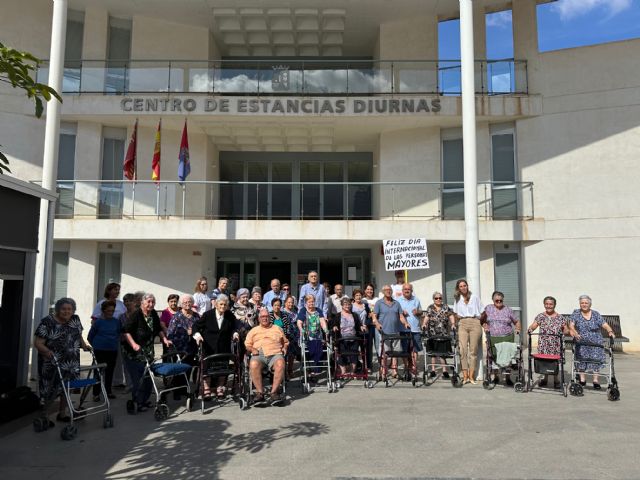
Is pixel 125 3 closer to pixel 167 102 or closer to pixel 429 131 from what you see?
pixel 167 102

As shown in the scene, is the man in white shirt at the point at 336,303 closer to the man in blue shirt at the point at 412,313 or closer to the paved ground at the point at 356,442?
the man in blue shirt at the point at 412,313

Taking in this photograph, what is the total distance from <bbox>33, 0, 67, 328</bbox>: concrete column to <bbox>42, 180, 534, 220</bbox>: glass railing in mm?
3885

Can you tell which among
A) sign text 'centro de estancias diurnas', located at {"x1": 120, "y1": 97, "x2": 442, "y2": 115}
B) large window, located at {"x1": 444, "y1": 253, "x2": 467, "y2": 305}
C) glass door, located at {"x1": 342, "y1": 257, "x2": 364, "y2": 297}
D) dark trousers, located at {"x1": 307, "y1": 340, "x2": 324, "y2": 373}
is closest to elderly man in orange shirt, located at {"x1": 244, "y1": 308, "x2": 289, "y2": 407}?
dark trousers, located at {"x1": 307, "y1": 340, "x2": 324, "y2": 373}

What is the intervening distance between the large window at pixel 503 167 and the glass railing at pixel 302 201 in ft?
0.09

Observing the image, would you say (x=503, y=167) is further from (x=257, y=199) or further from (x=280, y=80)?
(x=257, y=199)

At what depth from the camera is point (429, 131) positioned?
14.8m

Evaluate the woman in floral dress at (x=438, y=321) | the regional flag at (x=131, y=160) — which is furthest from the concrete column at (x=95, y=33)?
the woman in floral dress at (x=438, y=321)

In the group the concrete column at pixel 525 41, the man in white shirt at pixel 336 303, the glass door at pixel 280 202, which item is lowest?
the man in white shirt at pixel 336 303

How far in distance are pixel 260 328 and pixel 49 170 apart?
218 inches

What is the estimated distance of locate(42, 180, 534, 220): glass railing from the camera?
44.4 feet

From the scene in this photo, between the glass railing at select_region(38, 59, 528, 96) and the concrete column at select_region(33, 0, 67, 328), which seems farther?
the glass railing at select_region(38, 59, 528, 96)

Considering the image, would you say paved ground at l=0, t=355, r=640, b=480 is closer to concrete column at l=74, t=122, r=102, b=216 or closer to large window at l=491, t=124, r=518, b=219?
large window at l=491, t=124, r=518, b=219

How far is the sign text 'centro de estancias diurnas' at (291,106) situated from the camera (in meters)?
13.9

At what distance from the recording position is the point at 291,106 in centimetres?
1396
